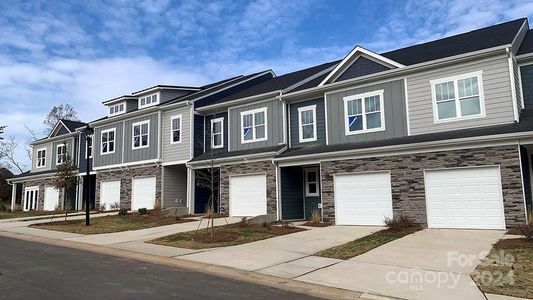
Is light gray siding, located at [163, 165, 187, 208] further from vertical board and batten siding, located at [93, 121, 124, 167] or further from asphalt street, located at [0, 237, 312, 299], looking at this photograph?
asphalt street, located at [0, 237, 312, 299]

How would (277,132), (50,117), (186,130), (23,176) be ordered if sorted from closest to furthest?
(277,132)
(186,130)
(23,176)
(50,117)

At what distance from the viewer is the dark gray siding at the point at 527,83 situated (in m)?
16.7

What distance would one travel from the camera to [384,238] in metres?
13.8

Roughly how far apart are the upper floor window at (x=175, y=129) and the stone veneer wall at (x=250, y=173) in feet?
15.9

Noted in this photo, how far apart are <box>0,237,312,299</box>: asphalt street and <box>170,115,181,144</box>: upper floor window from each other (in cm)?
1525

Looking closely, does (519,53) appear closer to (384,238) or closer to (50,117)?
(384,238)

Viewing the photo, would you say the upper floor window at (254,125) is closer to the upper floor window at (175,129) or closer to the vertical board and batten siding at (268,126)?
the vertical board and batten siding at (268,126)

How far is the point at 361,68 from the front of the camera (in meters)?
20.0

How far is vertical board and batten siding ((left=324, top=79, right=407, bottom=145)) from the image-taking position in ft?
59.6

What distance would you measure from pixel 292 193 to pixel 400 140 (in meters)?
6.35

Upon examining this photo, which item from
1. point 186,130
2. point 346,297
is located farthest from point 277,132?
point 346,297

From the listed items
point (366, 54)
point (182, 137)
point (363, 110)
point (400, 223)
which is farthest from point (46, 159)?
point (400, 223)

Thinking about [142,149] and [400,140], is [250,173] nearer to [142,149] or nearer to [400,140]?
[400,140]

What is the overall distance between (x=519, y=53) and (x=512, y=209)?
6876 millimetres
